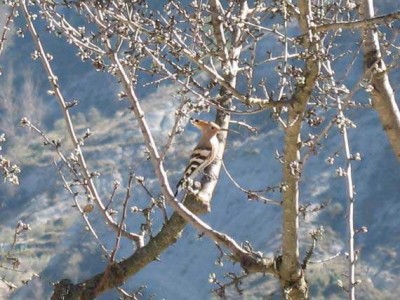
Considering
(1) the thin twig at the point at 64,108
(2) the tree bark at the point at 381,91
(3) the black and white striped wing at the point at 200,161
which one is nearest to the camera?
(2) the tree bark at the point at 381,91

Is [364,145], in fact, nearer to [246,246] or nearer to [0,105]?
[0,105]

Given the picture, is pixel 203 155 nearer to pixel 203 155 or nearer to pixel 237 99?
pixel 203 155

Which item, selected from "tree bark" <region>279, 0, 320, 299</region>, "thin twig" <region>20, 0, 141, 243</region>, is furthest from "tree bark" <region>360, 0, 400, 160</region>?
"thin twig" <region>20, 0, 141, 243</region>

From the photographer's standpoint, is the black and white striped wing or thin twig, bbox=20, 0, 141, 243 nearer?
thin twig, bbox=20, 0, 141, 243

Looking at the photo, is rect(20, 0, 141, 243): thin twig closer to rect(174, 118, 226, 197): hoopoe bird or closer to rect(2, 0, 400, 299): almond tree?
rect(2, 0, 400, 299): almond tree

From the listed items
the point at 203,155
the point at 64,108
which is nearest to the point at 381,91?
the point at 203,155

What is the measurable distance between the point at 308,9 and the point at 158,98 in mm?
28380

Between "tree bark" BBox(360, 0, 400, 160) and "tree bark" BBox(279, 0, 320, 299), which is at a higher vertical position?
"tree bark" BBox(360, 0, 400, 160)

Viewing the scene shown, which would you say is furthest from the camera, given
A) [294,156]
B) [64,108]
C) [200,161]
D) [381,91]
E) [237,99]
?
[200,161]

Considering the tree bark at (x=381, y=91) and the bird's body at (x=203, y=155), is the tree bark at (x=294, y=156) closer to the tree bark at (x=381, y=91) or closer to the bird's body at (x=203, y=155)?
the tree bark at (x=381, y=91)

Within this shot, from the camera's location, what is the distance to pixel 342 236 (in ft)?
71.5

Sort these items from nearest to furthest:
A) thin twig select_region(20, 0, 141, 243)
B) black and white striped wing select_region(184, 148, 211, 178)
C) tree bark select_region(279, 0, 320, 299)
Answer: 1. tree bark select_region(279, 0, 320, 299)
2. thin twig select_region(20, 0, 141, 243)
3. black and white striped wing select_region(184, 148, 211, 178)

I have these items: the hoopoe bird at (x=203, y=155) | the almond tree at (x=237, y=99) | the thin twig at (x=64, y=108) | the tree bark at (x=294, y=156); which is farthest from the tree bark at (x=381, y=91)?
the thin twig at (x=64, y=108)

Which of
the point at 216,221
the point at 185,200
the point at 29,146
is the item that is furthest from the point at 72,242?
the point at 185,200
